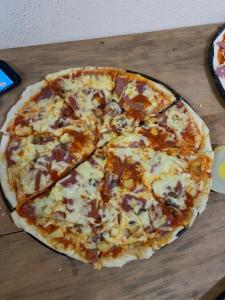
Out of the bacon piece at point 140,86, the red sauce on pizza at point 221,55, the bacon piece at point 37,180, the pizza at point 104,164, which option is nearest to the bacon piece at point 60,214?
the pizza at point 104,164

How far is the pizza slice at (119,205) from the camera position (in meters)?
1.18

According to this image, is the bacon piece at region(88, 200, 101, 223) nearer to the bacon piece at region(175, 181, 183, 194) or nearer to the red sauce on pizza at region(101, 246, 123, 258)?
the red sauce on pizza at region(101, 246, 123, 258)

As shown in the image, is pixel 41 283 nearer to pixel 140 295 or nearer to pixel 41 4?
pixel 140 295

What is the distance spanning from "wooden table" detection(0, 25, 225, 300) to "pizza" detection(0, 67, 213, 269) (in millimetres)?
67

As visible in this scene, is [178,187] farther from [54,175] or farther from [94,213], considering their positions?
[54,175]

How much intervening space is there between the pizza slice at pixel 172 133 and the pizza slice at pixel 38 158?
0.12 m

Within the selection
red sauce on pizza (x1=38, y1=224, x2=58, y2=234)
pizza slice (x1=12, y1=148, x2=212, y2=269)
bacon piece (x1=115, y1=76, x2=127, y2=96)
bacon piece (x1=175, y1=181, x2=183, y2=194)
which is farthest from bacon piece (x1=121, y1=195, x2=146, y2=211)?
bacon piece (x1=115, y1=76, x2=127, y2=96)

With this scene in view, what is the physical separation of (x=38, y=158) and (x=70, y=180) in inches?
5.3

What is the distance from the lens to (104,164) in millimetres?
1340

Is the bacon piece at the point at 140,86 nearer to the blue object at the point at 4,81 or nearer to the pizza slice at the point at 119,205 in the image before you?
the pizza slice at the point at 119,205

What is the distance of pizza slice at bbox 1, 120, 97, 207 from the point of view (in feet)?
4.03

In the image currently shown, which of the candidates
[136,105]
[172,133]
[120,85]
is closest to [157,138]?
[172,133]

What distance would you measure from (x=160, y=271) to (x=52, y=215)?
0.39 m

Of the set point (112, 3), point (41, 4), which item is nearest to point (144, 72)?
point (112, 3)
